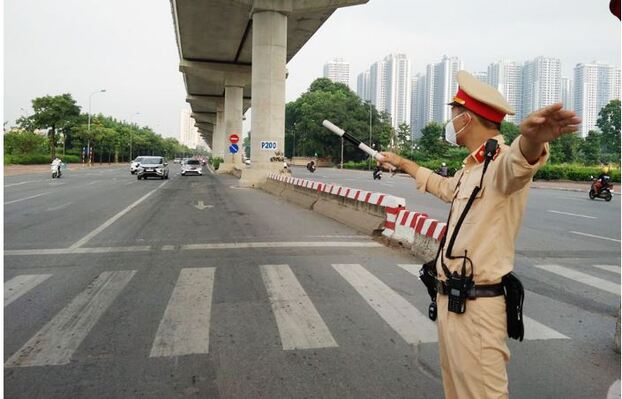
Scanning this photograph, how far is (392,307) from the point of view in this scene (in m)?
5.57

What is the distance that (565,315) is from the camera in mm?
5441

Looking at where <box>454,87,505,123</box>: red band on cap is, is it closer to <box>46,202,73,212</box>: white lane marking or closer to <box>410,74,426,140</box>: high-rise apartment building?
<box>46,202,73,212</box>: white lane marking

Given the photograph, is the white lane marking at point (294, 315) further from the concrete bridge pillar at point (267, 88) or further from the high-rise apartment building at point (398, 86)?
the high-rise apartment building at point (398, 86)

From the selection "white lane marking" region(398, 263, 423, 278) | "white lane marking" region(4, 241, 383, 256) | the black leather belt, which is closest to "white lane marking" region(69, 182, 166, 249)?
"white lane marking" region(4, 241, 383, 256)

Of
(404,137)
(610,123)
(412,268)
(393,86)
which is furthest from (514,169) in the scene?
(393,86)

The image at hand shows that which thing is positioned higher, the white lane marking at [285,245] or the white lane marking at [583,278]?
the white lane marking at [285,245]

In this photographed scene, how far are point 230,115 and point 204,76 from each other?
4453mm

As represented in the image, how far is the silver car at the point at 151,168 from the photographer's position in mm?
35156

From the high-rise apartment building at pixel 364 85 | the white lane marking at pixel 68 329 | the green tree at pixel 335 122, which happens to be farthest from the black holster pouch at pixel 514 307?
the high-rise apartment building at pixel 364 85

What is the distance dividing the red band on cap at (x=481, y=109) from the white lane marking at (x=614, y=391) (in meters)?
2.40

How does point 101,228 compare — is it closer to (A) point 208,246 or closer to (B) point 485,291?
(A) point 208,246

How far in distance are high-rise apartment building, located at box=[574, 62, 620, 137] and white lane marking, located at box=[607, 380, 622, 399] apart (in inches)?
4572

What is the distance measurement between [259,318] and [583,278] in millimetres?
4939

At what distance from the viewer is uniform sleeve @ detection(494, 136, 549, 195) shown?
196cm
